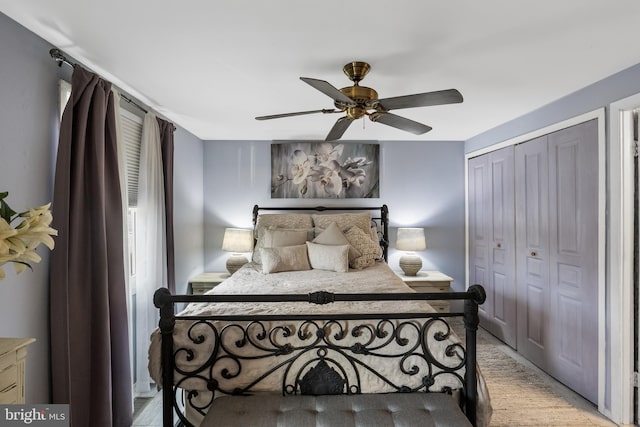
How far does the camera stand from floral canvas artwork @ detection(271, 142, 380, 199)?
430 centimetres

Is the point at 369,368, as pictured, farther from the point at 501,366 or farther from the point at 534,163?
the point at 534,163

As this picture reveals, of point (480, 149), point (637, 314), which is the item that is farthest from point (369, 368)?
point (480, 149)

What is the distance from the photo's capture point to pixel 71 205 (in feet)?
6.06

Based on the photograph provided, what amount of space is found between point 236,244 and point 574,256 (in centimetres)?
325

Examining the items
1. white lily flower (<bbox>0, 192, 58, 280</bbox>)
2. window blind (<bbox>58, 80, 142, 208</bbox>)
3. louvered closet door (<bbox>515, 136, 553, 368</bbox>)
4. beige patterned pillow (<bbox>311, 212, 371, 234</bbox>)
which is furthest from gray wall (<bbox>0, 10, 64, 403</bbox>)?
louvered closet door (<bbox>515, 136, 553, 368</bbox>)

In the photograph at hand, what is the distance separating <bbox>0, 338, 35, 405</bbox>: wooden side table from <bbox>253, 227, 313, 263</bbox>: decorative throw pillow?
7.38 feet

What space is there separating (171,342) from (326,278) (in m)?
1.44

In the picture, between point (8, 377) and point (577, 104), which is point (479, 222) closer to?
point (577, 104)

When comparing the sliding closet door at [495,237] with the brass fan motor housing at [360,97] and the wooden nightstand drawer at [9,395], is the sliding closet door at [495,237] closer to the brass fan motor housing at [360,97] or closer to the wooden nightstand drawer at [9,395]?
the brass fan motor housing at [360,97]

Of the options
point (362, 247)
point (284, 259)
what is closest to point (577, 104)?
point (362, 247)

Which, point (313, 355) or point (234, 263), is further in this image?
point (234, 263)

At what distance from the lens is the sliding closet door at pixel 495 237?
135 inches

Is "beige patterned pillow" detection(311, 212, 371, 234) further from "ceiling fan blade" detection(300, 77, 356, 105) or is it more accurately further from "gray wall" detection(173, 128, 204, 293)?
"ceiling fan blade" detection(300, 77, 356, 105)

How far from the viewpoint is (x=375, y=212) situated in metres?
4.34
